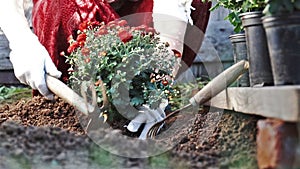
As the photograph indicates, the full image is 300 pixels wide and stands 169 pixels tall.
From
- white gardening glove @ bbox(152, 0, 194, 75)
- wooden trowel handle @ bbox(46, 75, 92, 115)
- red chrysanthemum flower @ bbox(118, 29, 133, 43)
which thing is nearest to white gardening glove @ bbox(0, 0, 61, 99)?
wooden trowel handle @ bbox(46, 75, 92, 115)

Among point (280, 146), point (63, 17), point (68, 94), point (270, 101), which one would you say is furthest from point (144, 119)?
point (280, 146)

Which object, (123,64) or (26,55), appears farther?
(26,55)

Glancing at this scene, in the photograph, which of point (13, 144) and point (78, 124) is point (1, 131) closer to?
point (13, 144)

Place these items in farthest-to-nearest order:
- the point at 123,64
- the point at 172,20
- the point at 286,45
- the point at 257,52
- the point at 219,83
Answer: the point at 172,20 → the point at 123,64 → the point at 219,83 → the point at 257,52 → the point at 286,45

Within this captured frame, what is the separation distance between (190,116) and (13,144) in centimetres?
102

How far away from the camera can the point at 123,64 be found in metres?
2.40

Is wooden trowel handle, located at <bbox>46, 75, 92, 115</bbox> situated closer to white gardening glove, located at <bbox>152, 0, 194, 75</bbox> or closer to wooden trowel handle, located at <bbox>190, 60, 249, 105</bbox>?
wooden trowel handle, located at <bbox>190, 60, 249, 105</bbox>

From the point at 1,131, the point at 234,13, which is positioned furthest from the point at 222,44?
the point at 1,131

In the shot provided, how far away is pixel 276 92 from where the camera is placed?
4.78 feet

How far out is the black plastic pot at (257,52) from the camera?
192 cm

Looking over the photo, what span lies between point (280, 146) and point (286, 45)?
1.14 feet

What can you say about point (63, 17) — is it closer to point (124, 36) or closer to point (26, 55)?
point (26, 55)

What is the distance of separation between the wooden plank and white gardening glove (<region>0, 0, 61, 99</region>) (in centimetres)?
82

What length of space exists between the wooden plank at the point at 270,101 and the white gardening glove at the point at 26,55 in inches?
32.2
